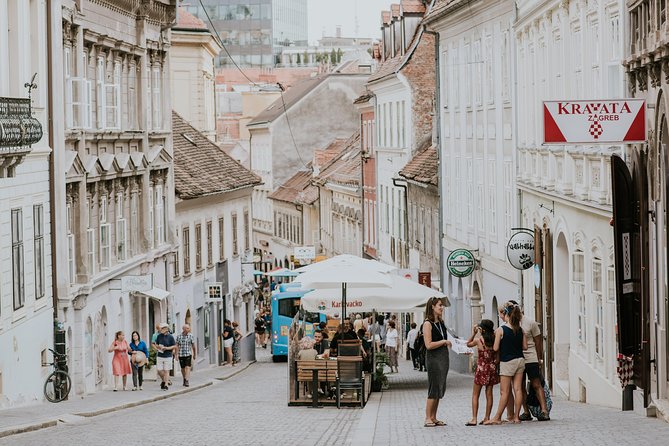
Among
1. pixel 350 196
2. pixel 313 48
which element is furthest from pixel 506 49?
pixel 313 48

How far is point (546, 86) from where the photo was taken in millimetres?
30312

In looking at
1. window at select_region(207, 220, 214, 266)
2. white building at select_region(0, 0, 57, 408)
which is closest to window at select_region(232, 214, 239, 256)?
window at select_region(207, 220, 214, 266)

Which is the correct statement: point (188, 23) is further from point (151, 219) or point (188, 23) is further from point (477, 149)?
point (477, 149)

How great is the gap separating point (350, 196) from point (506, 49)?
1531 inches

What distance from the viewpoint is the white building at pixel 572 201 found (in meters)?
23.6

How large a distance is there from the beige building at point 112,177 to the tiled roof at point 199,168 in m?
3.04

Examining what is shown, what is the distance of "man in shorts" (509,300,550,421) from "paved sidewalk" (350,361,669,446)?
0.82ft

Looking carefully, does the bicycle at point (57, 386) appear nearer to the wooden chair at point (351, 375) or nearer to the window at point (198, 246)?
the wooden chair at point (351, 375)

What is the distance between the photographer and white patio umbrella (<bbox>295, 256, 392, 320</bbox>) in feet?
91.8

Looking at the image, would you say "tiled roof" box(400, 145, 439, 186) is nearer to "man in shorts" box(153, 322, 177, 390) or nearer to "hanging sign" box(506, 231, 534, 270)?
"man in shorts" box(153, 322, 177, 390)

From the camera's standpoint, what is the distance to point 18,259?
28.4 metres

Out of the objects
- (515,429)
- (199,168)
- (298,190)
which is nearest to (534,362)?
(515,429)

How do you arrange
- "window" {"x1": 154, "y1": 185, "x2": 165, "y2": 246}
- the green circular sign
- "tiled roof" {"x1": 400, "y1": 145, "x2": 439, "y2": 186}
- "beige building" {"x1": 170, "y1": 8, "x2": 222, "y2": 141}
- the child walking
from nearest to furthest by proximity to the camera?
the child walking, the green circular sign, "window" {"x1": 154, "y1": 185, "x2": 165, "y2": 246}, "tiled roof" {"x1": 400, "y1": 145, "x2": 439, "y2": 186}, "beige building" {"x1": 170, "y1": 8, "x2": 222, "y2": 141}

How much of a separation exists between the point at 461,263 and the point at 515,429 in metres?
21.3
